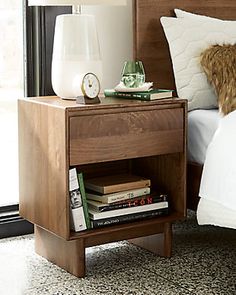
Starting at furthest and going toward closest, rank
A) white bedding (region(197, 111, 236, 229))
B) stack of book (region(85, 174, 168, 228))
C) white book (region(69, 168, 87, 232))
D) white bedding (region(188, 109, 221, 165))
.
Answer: white bedding (region(188, 109, 221, 165)), stack of book (region(85, 174, 168, 228)), white book (region(69, 168, 87, 232)), white bedding (region(197, 111, 236, 229))

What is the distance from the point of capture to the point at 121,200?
2840 millimetres

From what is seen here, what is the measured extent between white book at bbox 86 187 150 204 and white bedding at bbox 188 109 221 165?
0.83ft

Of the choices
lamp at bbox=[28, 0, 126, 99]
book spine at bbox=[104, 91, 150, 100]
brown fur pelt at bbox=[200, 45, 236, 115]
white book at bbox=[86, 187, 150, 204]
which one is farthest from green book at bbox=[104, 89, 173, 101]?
white book at bbox=[86, 187, 150, 204]

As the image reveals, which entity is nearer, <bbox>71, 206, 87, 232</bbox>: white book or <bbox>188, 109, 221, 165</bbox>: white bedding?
<bbox>71, 206, 87, 232</bbox>: white book

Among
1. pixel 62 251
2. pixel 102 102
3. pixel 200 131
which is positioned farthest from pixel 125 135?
pixel 62 251

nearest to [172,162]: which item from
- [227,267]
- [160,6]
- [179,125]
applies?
[179,125]

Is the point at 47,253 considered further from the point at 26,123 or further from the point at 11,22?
the point at 11,22

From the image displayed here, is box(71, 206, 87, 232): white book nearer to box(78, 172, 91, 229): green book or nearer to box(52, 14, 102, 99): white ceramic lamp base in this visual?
box(78, 172, 91, 229): green book

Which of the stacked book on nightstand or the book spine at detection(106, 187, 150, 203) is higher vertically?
the stacked book on nightstand

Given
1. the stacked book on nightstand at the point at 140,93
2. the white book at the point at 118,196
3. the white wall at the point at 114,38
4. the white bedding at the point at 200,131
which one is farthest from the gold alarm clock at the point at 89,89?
the white wall at the point at 114,38

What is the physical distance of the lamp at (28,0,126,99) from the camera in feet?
9.28

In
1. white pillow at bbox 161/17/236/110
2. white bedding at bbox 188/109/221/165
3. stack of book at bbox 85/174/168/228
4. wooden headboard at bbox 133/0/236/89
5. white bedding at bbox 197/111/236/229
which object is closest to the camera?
white bedding at bbox 197/111/236/229

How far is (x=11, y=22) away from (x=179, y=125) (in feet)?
3.01

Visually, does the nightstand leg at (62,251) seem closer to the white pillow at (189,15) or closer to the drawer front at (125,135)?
the drawer front at (125,135)
